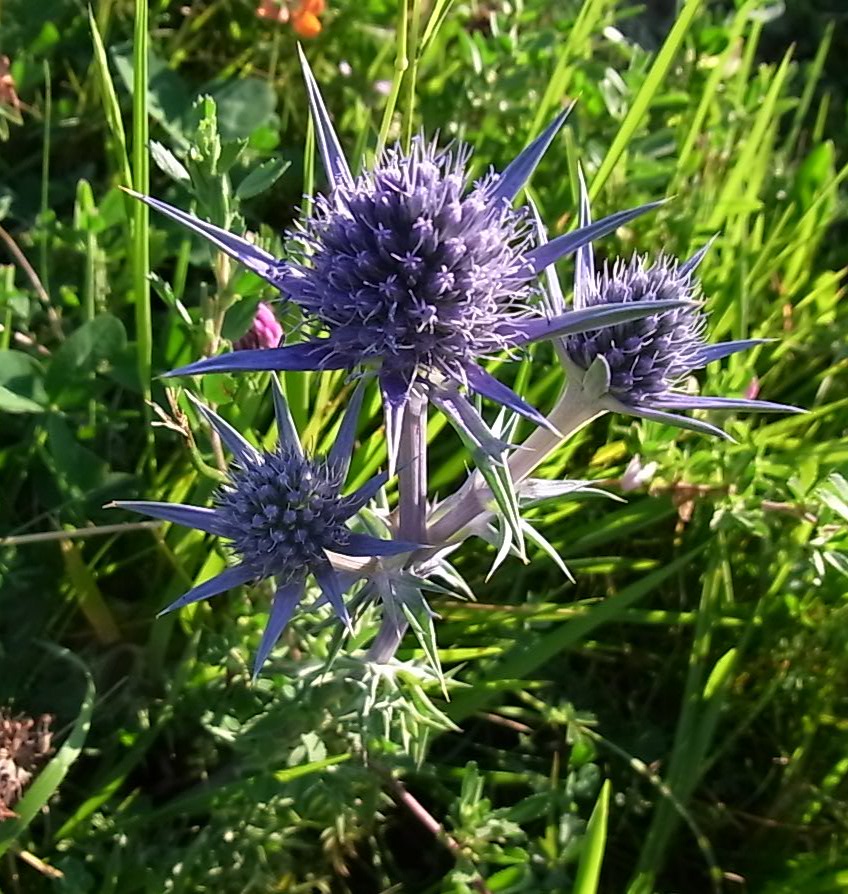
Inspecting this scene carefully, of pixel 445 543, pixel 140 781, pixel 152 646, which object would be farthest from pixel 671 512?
pixel 140 781

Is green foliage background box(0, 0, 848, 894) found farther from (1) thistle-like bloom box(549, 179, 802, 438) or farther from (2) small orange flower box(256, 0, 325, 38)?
(1) thistle-like bloom box(549, 179, 802, 438)

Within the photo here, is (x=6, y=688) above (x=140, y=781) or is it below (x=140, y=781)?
above

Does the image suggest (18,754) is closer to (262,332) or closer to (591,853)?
(262,332)

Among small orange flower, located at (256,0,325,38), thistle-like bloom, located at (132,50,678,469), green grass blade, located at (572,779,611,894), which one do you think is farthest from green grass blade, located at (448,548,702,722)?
small orange flower, located at (256,0,325,38)

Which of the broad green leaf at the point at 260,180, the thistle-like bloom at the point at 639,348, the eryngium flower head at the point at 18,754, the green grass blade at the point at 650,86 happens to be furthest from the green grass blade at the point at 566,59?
the eryngium flower head at the point at 18,754

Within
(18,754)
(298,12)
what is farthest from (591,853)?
(298,12)

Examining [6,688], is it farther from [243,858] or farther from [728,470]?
[728,470]
